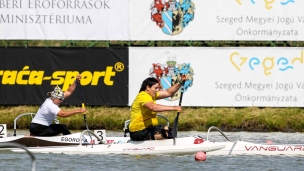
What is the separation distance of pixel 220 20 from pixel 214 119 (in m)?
2.80

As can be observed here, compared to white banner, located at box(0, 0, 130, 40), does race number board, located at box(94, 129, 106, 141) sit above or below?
below

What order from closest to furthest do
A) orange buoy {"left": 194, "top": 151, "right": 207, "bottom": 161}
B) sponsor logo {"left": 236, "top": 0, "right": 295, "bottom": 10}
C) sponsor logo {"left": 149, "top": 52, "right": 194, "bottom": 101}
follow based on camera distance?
orange buoy {"left": 194, "top": 151, "right": 207, "bottom": 161} → sponsor logo {"left": 236, "top": 0, "right": 295, "bottom": 10} → sponsor logo {"left": 149, "top": 52, "right": 194, "bottom": 101}

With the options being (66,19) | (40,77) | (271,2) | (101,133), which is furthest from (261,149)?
(40,77)

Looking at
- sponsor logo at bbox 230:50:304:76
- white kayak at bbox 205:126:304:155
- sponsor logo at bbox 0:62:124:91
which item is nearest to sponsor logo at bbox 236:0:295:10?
sponsor logo at bbox 230:50:304:76

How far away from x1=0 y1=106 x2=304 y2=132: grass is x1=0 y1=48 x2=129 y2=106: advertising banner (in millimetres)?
525

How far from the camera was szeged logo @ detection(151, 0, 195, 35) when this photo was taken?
27500 mm

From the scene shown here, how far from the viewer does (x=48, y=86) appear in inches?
1099

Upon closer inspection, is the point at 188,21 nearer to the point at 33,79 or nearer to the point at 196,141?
the point at 33,79

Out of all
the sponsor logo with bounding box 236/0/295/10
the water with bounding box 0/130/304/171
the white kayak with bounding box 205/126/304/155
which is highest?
the sponsor logo with bounding box 236/0/295/10

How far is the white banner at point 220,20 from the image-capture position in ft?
89.6

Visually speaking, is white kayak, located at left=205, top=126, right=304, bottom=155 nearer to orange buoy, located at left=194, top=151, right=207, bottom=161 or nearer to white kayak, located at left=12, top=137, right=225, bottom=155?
white kayak, located at left=12, top=137, right=225, bottom=155

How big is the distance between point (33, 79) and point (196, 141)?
8.59 m

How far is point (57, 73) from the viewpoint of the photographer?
91.4 ft

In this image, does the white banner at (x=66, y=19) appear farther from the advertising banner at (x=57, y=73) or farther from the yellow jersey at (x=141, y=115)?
the yellow jersey at (x=141, y=115)
